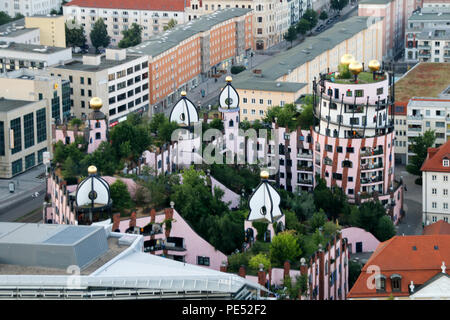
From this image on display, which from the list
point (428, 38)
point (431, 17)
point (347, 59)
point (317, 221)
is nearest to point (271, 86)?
point (347, 59)

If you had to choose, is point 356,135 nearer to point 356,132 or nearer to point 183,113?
point 356,132

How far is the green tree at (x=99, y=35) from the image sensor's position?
186m

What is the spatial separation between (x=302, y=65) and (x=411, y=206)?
43787 mm

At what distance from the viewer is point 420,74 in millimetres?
143500

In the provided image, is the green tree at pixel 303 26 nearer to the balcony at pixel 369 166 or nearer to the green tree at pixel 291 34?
the green tree at pixel 291 34

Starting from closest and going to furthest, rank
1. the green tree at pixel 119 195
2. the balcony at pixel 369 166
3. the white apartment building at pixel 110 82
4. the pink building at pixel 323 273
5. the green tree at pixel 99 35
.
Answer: the pink building at pixel 323 273 → the green tree at pixel 119 195 → the balcony at pixel 369 166 → the white apartment building at pixel 110 82 → the green tree at pixel 99 35

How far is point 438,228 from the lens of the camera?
9050cm

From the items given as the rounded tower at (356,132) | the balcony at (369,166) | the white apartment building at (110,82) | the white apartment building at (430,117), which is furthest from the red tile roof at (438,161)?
the white apartment building at (110,82)

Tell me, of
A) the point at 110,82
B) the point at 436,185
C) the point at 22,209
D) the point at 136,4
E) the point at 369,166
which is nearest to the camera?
the point at 369,166

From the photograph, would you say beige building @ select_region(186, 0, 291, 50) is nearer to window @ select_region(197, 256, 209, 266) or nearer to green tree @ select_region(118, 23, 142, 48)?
green tree @ select_region(118, 23, 142, 48)

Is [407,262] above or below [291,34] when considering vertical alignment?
below

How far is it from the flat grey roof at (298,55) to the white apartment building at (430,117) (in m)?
22.8

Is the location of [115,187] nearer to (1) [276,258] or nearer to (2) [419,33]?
(1) [276,258]

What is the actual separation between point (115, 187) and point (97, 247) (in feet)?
80.2
